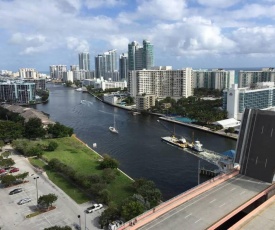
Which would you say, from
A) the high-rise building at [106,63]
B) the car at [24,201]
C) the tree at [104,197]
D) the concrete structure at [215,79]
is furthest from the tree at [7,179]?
the high-rise building at [106,63]

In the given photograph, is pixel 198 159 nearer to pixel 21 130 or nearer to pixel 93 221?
pixel 93 221

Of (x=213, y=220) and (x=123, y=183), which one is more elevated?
(x=213, y=220)

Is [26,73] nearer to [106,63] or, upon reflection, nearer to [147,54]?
[106,63]

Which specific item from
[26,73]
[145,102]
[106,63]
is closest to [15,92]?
[145,102]

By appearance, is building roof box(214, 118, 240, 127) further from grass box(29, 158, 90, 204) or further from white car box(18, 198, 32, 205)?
white car box(18, 198, 32, 205)

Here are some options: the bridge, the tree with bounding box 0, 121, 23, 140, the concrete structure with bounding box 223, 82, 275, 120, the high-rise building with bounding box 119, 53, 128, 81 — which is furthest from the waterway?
the high-rise building with bounding box 119, 53, 128, 81

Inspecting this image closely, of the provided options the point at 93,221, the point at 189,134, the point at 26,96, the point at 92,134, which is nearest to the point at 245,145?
the point at 93,221

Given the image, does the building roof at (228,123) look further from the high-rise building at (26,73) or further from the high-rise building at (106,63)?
the high-rise building at (26,73)
